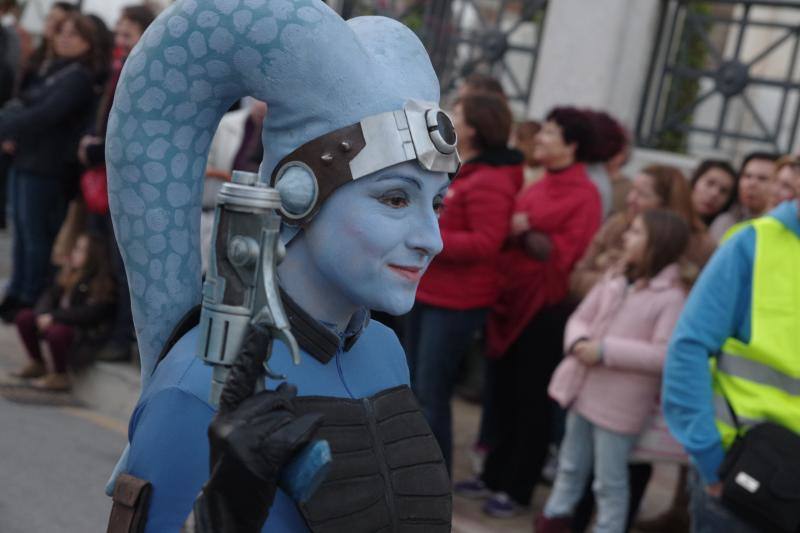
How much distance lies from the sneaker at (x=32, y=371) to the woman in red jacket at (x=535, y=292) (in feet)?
8.56

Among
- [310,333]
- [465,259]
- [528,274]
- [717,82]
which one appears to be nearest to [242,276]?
[310,333]

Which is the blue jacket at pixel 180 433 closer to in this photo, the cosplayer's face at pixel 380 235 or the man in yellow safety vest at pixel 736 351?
the cosplayer's face at pixel 380 235

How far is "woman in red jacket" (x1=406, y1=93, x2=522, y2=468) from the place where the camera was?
541cm

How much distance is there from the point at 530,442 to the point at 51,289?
2.95 meters

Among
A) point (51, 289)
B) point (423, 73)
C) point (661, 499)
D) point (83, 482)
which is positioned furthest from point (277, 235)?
point (51, 289)

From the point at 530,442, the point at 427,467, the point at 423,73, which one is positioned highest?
the point at 423,73

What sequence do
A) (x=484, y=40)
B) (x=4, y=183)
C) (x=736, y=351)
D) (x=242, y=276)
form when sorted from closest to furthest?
(x=242, y=276)
(x=736, y=351)
(x=484, y=40)
(x=4, y=183)

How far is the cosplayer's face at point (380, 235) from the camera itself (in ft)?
6.40

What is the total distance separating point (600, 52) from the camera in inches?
315

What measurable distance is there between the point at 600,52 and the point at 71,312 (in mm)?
3643

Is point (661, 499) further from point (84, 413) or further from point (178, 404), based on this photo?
point (178, 404)

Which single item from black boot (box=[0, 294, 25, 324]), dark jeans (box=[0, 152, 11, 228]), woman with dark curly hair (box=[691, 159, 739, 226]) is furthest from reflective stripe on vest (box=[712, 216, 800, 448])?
dark jeans (box=[0, 152, 11, 228])

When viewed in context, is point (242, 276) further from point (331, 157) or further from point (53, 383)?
point (53, 383)

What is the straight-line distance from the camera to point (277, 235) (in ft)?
5.51
